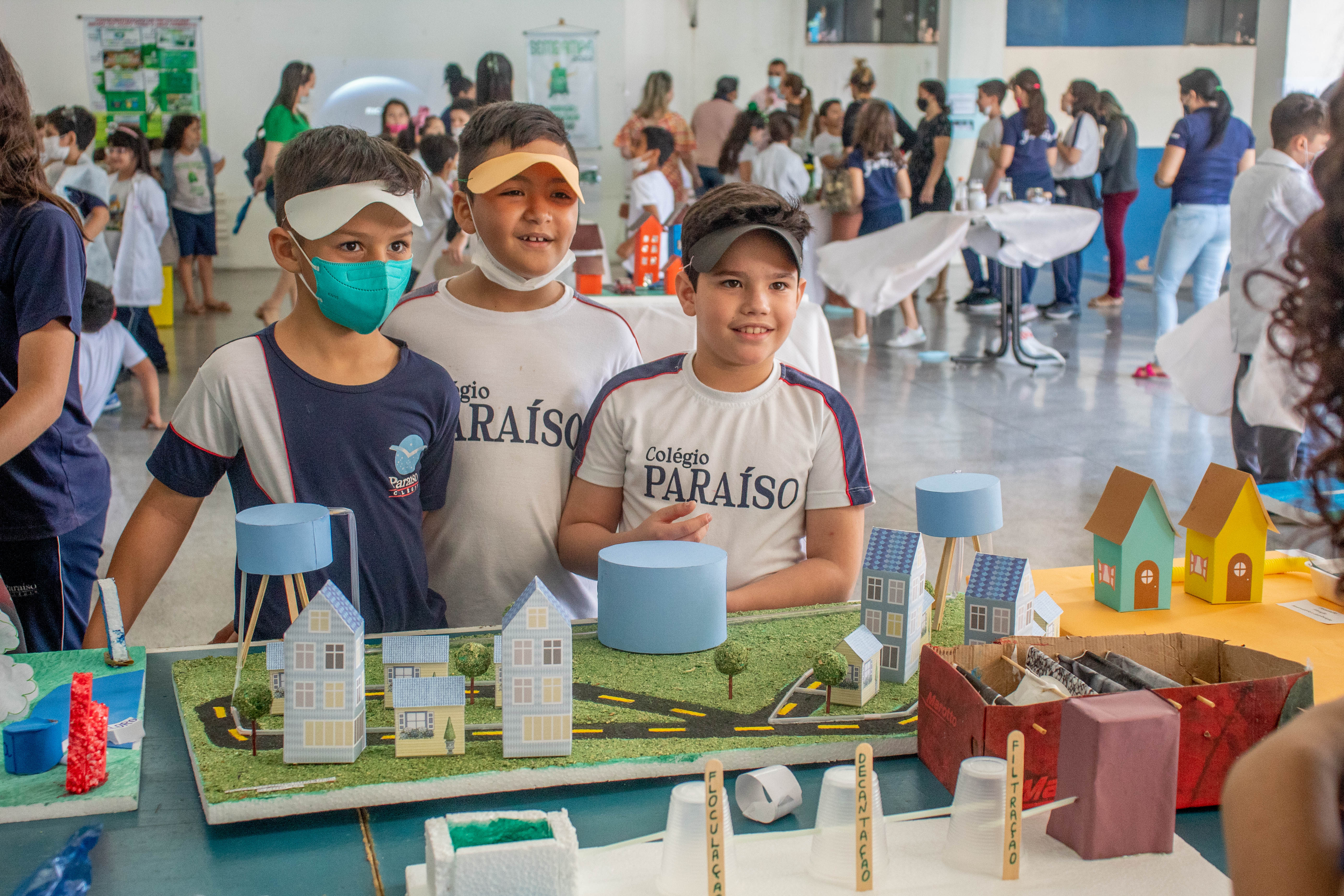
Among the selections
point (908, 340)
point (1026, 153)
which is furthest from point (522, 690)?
point (1026, 153)

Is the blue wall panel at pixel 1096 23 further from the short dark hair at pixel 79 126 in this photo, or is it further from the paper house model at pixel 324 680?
the paper house model at pixel 324 680

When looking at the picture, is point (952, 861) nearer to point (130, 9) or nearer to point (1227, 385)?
point (1227, 385)

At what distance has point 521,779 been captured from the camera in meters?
1.22

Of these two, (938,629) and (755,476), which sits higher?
(755,476)

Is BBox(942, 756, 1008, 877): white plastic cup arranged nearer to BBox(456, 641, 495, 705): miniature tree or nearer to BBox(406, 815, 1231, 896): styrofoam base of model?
BBox(406, 815, 1231, 896): styrofoam base of model

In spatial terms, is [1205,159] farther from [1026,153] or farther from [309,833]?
[309,833]

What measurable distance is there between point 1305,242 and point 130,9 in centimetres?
1256

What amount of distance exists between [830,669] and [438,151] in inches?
212

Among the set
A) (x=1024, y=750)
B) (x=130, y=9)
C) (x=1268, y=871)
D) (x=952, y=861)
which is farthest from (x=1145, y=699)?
(x=130, y=9)

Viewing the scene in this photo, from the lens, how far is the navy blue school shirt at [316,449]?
1.71 metres

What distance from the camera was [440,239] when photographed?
19.9 feet

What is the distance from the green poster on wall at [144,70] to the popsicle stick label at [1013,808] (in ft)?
38.8

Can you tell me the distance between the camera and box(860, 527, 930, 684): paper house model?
147 centimetres

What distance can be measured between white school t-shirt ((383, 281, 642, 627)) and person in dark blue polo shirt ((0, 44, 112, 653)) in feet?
1.67
